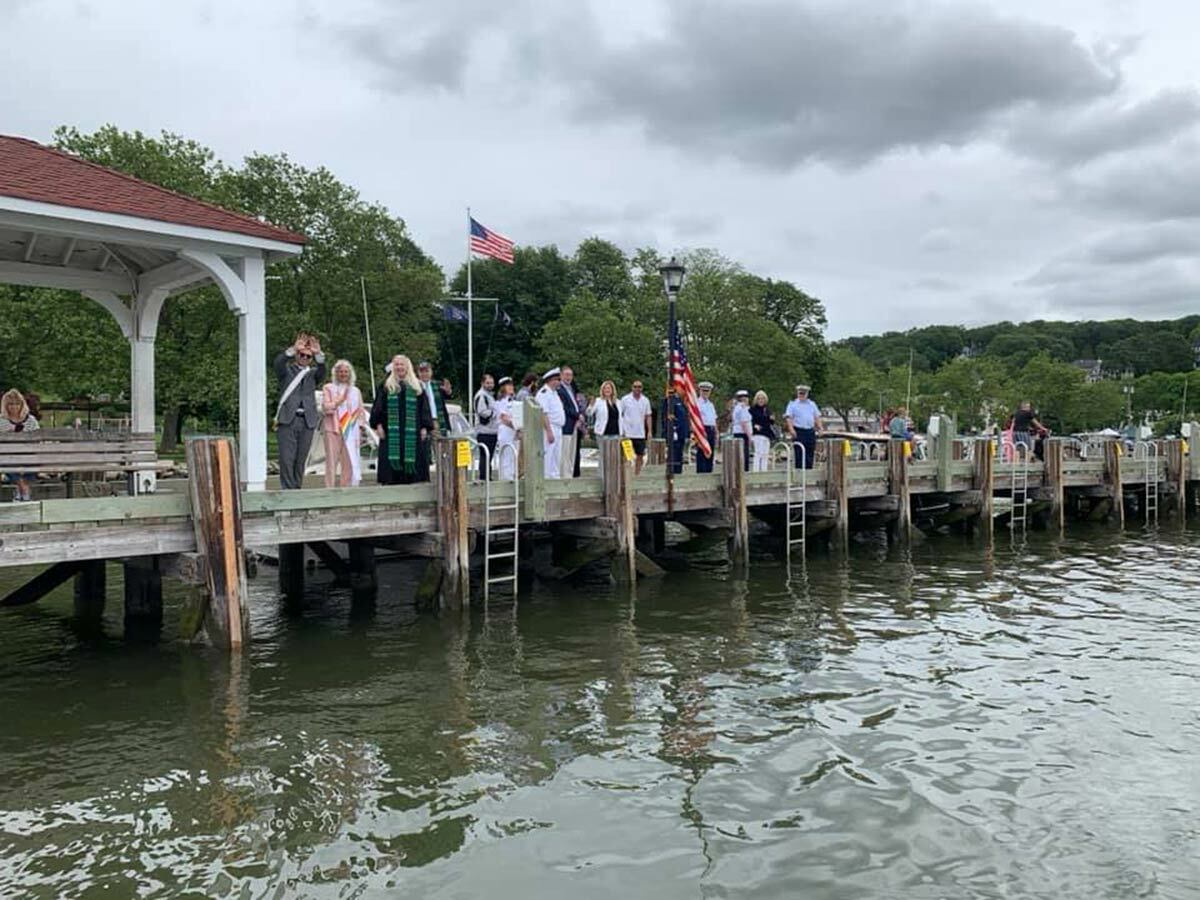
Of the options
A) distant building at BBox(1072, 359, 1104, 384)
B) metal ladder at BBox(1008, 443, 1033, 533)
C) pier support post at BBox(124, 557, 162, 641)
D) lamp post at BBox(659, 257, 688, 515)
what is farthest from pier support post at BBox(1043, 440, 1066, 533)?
distant building at BBox(1072, 359, 1104, 384)

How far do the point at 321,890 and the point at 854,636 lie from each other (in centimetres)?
696

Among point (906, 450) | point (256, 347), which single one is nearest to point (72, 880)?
point (256, 347)

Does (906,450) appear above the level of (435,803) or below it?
above

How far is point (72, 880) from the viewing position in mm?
5035

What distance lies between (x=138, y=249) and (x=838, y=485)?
37.4 ft

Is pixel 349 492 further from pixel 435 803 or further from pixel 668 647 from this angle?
pixel 435 803

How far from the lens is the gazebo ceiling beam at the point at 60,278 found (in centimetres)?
1298

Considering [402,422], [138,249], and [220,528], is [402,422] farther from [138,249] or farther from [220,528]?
[138,249]

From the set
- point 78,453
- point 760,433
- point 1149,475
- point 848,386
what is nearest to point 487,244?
point 760,433

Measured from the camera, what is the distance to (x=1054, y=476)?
2120 centimetres

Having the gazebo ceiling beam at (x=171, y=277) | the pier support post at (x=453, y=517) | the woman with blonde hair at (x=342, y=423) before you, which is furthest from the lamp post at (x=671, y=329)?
the gazebo ceiling beam at (x=171, y=277)

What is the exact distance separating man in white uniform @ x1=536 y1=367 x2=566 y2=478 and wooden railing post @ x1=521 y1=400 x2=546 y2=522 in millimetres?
823

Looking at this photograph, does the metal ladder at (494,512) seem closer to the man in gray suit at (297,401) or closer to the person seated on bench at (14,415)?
the man in gray suit at (297,401)

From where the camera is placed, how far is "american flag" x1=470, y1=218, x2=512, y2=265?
23812mm
